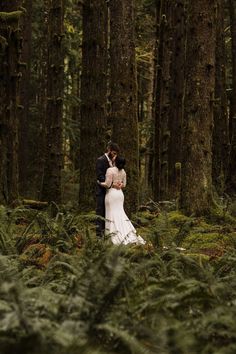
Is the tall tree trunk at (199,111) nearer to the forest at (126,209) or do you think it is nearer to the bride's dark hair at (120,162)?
the forest at (126,209)

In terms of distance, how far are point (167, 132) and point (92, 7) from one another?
23.0ft

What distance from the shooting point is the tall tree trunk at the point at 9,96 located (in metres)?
12.8

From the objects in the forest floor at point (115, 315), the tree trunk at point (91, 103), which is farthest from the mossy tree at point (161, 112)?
the forest floor at point (115, 315)

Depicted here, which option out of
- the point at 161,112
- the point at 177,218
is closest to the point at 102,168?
the point at 177,218

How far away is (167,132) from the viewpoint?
2008cm

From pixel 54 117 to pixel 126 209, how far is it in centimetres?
545

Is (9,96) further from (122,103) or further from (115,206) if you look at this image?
(115,206)

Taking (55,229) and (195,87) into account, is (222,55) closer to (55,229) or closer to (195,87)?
(195,87)

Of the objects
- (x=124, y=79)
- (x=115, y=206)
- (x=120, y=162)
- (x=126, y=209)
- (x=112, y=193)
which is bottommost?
(x=126, y=209)

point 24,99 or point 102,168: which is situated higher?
point 24,99

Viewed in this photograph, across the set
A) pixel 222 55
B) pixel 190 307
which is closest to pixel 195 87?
pixel 190 307

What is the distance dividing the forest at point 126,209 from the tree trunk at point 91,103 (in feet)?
0.08

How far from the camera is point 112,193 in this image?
10945 millimetres

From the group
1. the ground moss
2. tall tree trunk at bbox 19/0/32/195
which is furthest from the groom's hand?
tall tree trunk at bbox 19/0/32/195
